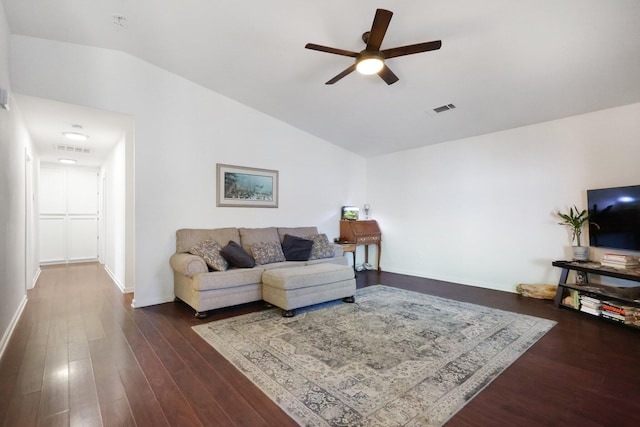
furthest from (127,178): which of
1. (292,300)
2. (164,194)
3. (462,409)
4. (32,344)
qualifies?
(462,409)

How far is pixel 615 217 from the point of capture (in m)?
3.53

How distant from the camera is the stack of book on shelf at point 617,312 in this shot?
3.11 m

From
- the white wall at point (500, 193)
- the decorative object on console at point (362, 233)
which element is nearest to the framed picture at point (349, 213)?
the decorative object on console at point (362, 233)

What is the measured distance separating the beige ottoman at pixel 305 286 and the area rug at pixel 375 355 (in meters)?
0.15

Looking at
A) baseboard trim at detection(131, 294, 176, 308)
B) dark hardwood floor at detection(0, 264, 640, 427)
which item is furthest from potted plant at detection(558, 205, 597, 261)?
baseboard trim at detection(131, 294, 176, 308)

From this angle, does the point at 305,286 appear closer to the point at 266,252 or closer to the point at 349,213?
the point at 266,252

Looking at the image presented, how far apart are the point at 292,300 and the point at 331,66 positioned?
276cm

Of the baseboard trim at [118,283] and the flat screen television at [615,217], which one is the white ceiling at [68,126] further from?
the flat screen television at [615,217]

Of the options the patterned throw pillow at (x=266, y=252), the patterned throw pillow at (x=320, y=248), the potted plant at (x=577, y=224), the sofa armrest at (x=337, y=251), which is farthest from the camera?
the sofa armrest at (x=337, y=251)

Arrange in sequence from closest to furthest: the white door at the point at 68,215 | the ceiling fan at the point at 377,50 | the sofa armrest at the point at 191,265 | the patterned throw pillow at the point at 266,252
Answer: the ceiling fan at the point at 377,50
the sofa armrest at the point at 191,265
the patterned throw pillow at the point at 266,252
the white door at the point at 68,215

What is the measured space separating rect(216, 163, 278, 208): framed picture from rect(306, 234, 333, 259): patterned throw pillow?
92cm

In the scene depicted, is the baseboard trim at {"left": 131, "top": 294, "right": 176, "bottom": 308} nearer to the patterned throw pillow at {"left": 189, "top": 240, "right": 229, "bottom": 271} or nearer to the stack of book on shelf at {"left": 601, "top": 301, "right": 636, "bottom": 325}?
the patterned throw pillow at {"left": 189, "top": 240, "right": 229, "bottom": 271}

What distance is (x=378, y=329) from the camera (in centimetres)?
305

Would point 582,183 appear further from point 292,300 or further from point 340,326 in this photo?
point 292,300
